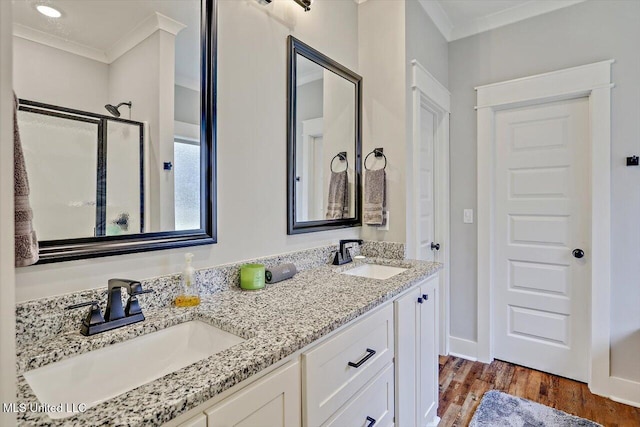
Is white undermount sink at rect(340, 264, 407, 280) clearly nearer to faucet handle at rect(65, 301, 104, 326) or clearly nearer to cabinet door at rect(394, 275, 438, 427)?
cabinet door at rect(394, 275, 438, 427)

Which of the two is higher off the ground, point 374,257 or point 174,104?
point 174,104

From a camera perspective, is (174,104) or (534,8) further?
(534,8)

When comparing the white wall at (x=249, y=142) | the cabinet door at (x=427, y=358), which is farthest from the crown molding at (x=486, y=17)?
the cabinet door at (x=427, y=358)

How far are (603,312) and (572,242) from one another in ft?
1.59

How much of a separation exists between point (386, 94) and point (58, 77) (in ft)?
5.79

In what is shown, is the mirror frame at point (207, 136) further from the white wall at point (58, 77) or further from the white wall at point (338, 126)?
the white wall at point (338, 126)

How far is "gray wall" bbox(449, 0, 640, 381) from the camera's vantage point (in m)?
2.03

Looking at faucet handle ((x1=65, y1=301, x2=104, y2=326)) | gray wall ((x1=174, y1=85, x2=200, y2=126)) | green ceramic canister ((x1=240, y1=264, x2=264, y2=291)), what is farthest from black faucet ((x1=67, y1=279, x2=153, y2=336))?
gray wall ((x1=174, y1=85, x2=200, y2=126))

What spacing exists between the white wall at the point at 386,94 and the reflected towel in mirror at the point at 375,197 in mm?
54

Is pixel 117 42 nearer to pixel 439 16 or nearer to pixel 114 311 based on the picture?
pixel 114 311

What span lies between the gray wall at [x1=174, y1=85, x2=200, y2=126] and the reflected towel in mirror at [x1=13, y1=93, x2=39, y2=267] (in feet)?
1.61

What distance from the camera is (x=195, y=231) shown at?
1225 millimetres

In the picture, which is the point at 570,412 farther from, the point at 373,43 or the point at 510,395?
the point at 373,43

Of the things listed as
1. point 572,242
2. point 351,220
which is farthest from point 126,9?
point 572,242
